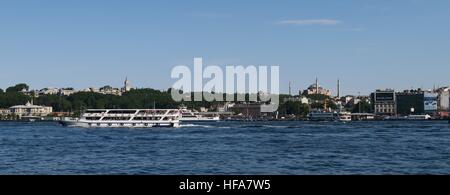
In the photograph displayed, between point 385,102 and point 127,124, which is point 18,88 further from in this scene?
point 127,124

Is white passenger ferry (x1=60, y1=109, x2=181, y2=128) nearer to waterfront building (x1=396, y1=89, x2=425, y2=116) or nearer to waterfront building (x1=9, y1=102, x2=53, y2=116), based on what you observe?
waterfront building (x1=9, y1=102, x2=53, y2=116)

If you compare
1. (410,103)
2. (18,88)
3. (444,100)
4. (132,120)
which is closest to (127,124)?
(132,120)

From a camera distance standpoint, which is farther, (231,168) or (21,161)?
(21,161)

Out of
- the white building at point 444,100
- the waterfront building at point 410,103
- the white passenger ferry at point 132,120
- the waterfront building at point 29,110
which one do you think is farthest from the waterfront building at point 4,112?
the white building at point 444,100

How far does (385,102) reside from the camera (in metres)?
136

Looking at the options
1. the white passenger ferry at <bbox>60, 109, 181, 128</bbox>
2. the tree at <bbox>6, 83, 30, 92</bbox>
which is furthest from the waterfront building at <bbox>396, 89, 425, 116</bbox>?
the tree at <bbox>6, 83, 30, 92</bbox>

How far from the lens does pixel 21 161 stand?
19078 mm

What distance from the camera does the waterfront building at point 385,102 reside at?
13375 centimetres

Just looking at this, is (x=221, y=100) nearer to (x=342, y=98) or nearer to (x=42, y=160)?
(x=342, y=98)

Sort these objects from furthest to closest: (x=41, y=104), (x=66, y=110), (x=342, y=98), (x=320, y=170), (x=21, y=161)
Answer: (x=342, y=98) < (x=41, y=104) < (x=66, y=110) < (x=21, y=161) < (x=320, y=170)

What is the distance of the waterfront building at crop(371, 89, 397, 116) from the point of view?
13375 cm

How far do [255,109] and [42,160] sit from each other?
125 m

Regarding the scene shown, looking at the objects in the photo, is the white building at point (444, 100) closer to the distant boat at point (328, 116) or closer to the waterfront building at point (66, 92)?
the distant boat at point (328, 116)
